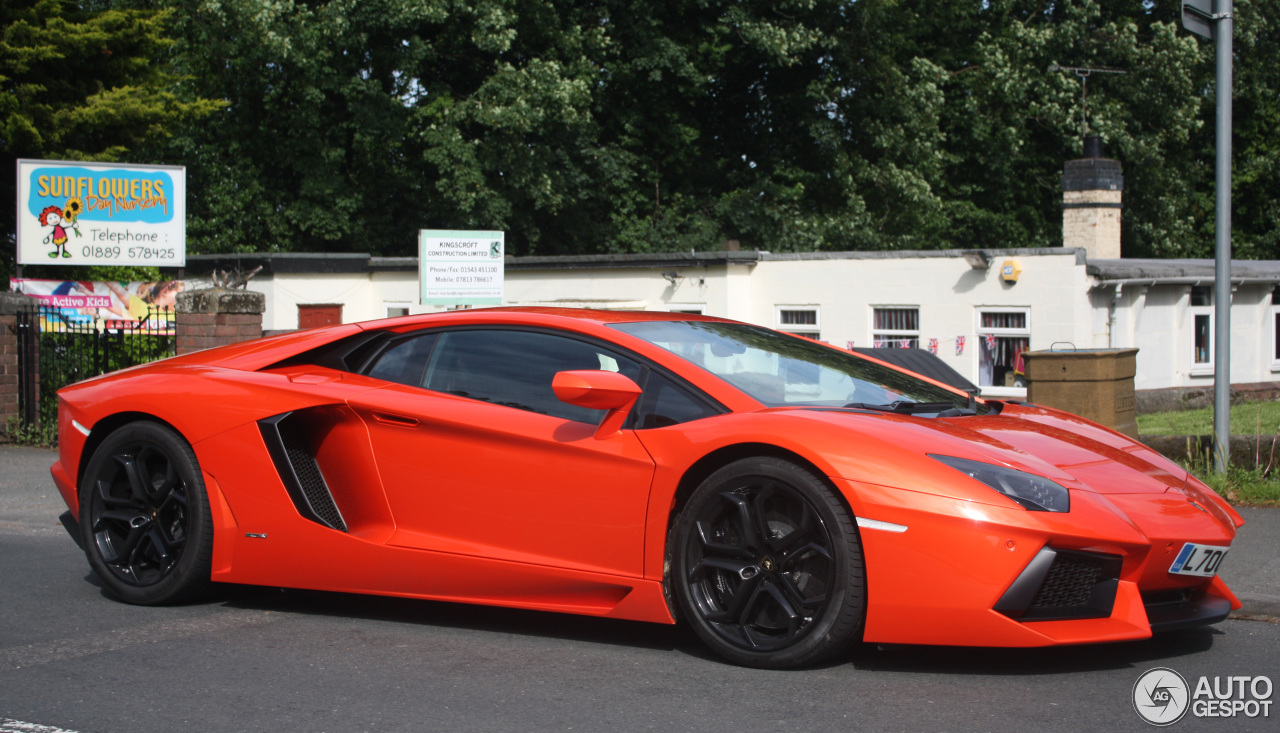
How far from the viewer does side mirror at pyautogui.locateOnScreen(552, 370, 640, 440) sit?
14.0 ft

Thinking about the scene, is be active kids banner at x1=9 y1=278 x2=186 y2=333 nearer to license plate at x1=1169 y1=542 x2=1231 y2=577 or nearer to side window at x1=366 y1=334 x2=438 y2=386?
side window at x1=366 y1=334 x2=438 y2=386

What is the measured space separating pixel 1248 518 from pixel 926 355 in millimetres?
7704

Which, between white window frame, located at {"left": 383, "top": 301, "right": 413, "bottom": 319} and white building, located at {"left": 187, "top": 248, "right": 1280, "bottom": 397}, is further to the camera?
white window frame, located at {"left": 383, "top": 301, "right": 413, "bottom": 319}

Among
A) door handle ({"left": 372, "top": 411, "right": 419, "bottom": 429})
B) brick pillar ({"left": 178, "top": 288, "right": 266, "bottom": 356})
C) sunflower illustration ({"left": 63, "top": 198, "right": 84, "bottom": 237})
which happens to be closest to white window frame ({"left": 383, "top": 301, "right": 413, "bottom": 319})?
sunflower illustration ({"left": 63, "top": 198, "right": 84, "bottom": 237})

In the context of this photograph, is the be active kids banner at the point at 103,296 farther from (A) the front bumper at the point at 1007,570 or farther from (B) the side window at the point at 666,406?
(A) the front bumper at the point at 1007,570

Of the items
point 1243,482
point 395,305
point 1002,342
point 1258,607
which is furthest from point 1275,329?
point 1258,607

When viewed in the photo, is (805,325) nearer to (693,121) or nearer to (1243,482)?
(693,121)

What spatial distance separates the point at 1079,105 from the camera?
108ft

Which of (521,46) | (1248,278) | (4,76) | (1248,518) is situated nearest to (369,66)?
(521,46)

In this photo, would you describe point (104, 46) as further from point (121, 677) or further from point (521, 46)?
point (121, 677)

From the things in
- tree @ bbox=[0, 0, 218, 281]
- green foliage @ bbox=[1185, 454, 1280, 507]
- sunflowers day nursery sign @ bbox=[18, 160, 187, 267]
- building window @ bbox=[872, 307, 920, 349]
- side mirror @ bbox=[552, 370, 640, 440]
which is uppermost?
tree @ bbox=[0, 0, 218, 281]

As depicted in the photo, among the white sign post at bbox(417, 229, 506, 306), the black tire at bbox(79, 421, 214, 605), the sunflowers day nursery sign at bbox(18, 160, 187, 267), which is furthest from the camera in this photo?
the white sign post at bbox(417, 229, 506, 306)

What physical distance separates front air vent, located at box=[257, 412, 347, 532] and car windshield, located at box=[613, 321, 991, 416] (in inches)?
55.1

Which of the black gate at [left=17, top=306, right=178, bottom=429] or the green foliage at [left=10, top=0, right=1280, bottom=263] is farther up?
the green foliage at [left=10, top=0, right=1280, bottom=263]
